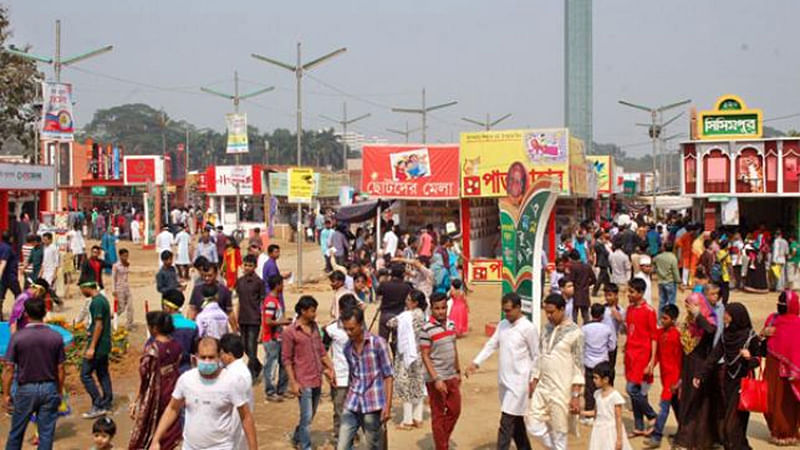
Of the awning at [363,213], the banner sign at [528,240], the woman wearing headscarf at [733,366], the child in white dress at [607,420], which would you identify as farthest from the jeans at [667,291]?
the awning at [363,213]

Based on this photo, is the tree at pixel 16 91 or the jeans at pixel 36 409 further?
the tree at pixel 16 91

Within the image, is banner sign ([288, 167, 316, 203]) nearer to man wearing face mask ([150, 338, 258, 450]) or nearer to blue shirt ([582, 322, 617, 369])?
blue shirt ([582, 322, 617, 369])

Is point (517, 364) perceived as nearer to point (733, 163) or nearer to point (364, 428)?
point (364, 428)

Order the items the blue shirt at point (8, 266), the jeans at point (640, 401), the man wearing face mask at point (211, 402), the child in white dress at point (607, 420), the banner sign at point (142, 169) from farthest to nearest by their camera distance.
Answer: the banner sign at point (142, 169)
the blue shirt at point (8, 266)
the jeans at point (640, 401)
the child in white dress at point (607, 420)
the man wearing face mask at point (211, 402)

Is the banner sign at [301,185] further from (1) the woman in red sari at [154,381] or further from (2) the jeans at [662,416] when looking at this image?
(1) the woman in red sari at [154,381]

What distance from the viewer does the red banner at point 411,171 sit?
23.6 m

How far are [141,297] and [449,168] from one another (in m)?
8.31

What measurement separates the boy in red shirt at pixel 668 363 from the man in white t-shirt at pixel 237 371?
405 centimetres

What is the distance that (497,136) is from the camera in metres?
22.5

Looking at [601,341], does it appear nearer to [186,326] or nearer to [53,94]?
[186,326]

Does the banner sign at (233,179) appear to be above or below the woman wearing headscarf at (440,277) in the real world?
above

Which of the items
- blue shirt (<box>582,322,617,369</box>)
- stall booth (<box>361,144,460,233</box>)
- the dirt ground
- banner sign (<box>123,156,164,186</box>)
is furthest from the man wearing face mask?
banner sign (<box>123,156,164,186</box>)

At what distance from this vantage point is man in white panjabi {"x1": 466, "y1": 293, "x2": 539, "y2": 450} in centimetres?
738

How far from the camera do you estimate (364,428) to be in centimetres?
689
